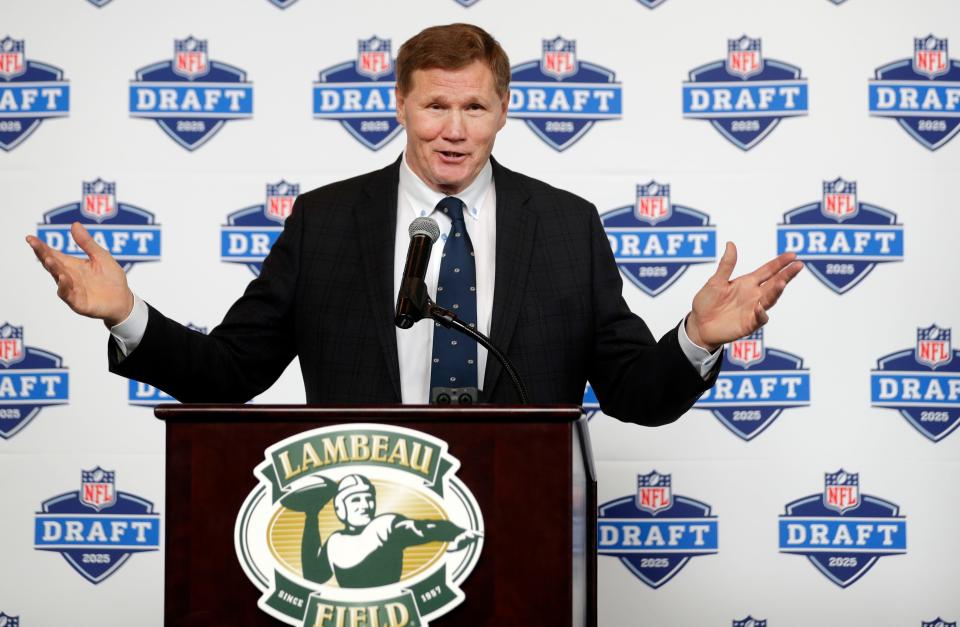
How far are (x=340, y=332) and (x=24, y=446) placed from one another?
1715mm

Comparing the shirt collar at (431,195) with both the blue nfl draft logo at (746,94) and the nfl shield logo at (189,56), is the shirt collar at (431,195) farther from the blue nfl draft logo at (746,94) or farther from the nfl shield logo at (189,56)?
the nfl shield logo at (189,56)

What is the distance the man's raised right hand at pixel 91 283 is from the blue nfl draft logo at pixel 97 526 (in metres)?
1.78

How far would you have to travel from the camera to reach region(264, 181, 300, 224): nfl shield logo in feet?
11.0

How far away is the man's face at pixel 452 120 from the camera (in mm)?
2143

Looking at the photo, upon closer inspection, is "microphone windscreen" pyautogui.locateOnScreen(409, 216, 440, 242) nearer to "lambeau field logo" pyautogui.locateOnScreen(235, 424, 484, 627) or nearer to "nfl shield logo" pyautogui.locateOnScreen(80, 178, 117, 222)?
"lambeau field logo" pyautogui.locateOnScreen(235, 424, 484, 627)

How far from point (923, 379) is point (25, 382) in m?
2.72

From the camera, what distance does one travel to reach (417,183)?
2.21 metres

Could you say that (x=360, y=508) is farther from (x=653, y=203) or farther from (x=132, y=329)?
(x=653, y=203)

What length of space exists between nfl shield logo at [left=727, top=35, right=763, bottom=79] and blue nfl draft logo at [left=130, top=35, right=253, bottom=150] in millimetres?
1484

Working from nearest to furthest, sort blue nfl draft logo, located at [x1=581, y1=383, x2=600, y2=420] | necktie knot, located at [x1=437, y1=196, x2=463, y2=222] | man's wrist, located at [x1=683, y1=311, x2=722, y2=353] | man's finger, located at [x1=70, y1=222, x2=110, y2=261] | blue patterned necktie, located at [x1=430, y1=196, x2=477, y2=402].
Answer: man's finger, located at [x1=70, y1=222, x2=110, y2=261] < man's wrist, located at [x1=683, y1=311, x2=722, y2=353] < blue patterned necktie, located at [x1=430, y1=196, x2=477, y2=402] < necktie knot, located at [x1=437, y1=196, x2=463, y2=222] < blue nfl draft logo, located at [x1=581, y1=383, x2=600, y2=420]

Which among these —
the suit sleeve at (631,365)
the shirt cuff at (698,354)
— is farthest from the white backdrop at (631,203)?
the shirt cuff at (698,354)

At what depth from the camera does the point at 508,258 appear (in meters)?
2.10

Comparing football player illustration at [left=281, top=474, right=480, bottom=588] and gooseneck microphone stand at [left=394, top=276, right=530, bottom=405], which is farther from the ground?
gooseneck microphone stand at [left=394, top=276, right=530, bottom=405]

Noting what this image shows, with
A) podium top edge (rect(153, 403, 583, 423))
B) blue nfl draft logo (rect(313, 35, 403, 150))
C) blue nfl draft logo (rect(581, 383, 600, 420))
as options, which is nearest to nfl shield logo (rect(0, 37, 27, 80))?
blue nfl draft logo (rect(313, 35, 403, 150))
